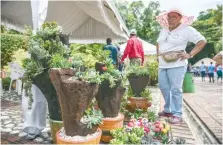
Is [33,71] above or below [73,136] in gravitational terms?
above

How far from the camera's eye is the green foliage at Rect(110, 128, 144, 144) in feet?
9.03

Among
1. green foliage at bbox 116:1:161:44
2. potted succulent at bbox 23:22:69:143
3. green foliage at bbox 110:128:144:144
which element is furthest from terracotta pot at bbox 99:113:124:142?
green foliage at bbox 116:1:161:44

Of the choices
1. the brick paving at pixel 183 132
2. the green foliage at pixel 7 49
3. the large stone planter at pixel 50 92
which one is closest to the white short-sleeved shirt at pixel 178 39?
the brick paving at pixel 183 132

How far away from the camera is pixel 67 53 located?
10.1 feet

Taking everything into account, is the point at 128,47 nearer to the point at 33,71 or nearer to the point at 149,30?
the point at 33,71

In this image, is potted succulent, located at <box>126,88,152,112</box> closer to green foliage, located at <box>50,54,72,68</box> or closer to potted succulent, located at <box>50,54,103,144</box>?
potted succulent, located at <box>50,54,103,144</box>

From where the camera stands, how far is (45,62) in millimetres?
2984

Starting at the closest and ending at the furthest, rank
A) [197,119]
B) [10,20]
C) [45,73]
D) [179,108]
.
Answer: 1. [45,73]
2. [179,108]
3. [197,119]
4. [10,20]

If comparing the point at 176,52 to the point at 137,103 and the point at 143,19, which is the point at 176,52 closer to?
the point at 137,103

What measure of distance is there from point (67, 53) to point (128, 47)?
5009 millimetres

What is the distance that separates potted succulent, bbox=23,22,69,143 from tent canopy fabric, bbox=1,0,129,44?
0.92 meters

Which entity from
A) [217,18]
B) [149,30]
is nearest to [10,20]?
[149,30]

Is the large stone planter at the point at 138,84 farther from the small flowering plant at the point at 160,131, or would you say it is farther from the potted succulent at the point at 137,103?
the small flowering plant at the point at 160,131

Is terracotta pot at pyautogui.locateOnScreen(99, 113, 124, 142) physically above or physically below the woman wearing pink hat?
below
